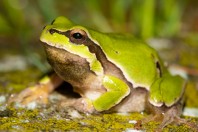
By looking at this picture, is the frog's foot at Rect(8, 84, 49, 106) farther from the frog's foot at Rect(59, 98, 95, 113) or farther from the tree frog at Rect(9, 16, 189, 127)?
the frog's foot at Rect(59, 98, 95, 113)

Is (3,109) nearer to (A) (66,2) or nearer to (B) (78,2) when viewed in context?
(B) (78,2)

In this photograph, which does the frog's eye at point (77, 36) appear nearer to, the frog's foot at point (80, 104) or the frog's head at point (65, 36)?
the frog's head at point (65, 36)

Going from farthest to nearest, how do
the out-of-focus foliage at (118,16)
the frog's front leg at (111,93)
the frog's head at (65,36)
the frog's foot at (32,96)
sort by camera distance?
the out-of-focus foliage at (118,16) < the frog's foot at (32,96) < the frog's front leg at (111,93) < the frog's head at (65,36)

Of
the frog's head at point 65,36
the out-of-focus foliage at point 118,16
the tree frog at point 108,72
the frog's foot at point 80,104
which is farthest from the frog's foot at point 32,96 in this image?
the out-of-focus foliage at point 118,16

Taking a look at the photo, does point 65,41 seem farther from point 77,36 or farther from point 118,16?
point 118,16

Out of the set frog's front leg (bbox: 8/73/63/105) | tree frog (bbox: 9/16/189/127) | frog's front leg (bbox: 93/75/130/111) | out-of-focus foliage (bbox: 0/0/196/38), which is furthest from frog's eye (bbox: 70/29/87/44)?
out-of-focus foliage (bbox: 0/0/196/38)

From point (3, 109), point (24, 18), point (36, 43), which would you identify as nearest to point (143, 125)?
point (3, 109)

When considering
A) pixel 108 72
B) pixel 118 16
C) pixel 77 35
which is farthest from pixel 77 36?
pixel 118 16
